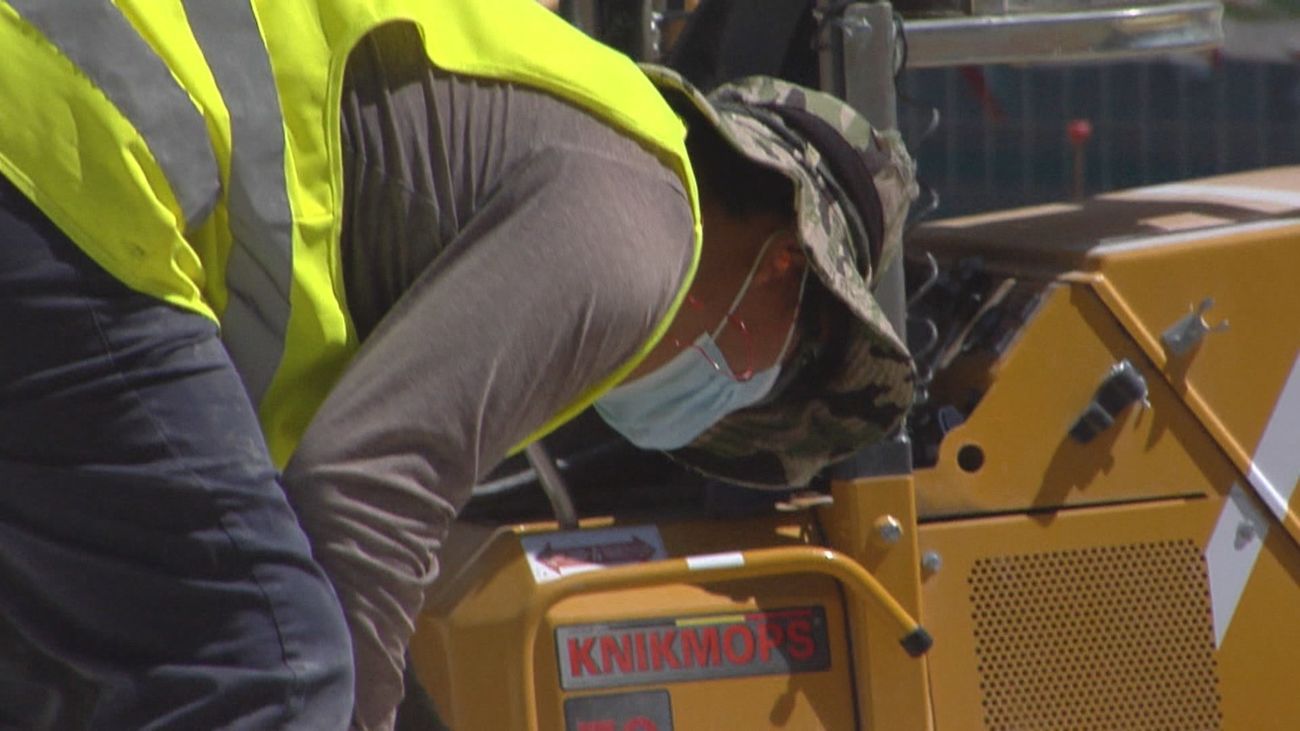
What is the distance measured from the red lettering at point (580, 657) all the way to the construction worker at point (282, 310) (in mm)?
808

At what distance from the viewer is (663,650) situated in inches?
97.5

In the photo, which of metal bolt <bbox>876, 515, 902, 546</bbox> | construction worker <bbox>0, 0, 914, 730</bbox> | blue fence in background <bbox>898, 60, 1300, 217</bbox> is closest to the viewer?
construction worker <bbox>0, 0, 914, 730</bbox>

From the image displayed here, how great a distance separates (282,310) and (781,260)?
0.83 metres

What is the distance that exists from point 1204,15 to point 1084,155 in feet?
15.4

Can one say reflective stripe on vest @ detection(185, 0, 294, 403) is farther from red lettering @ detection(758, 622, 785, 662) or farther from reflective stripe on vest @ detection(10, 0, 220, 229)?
red lettering @ detection(758, 622, 785, 662)

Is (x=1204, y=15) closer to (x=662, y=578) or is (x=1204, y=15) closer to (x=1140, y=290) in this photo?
(x=1140, y=290)

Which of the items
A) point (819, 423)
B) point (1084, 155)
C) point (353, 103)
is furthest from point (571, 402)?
point (1084, 155)

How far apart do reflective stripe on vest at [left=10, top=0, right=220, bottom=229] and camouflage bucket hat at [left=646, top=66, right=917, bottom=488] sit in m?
0.71

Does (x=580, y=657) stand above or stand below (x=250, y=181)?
below

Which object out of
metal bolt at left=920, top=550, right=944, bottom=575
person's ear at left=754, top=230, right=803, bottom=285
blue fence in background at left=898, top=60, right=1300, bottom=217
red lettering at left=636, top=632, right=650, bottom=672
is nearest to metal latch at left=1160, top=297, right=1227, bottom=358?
metal bolt at left=920, top=550, right=944, bottom=575

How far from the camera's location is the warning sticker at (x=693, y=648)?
2.45 meters

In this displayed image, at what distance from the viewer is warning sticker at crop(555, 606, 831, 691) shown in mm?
2451

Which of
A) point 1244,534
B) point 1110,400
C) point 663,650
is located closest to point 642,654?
point 663,650

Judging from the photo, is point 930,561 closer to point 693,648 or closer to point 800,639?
point 800,639
